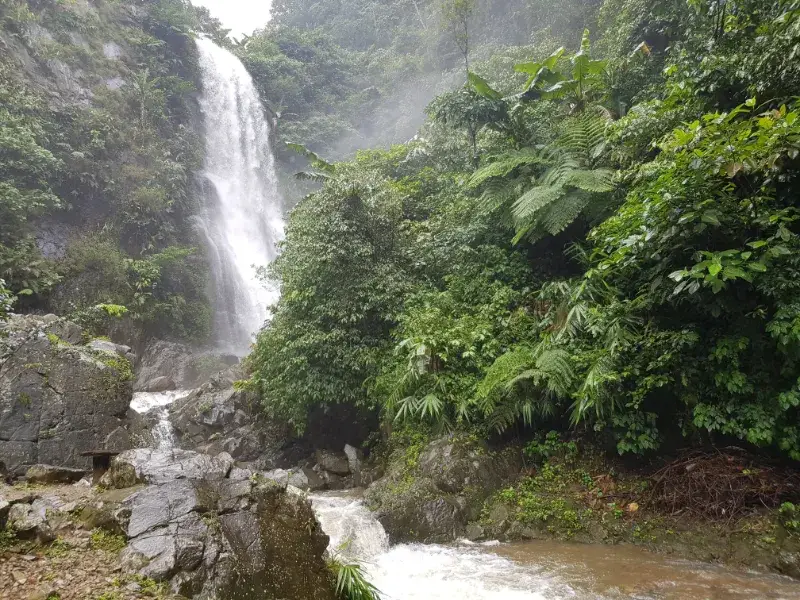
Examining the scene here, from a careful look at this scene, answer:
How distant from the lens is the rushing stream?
4242mm

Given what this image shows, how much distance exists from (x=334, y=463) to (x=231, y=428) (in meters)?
3.48

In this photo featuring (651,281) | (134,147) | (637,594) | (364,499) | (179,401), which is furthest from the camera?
(134,147)

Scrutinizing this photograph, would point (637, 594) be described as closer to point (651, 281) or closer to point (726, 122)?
point (651, 281)

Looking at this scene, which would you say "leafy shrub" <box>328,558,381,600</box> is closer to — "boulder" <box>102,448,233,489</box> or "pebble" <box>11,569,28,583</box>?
"boulder" <box>102,448,233,489</box>

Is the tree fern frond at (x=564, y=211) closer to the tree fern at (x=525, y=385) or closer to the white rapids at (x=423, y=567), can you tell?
the tree fern at (x=525, y=385)

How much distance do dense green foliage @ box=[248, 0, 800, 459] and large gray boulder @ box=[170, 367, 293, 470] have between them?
1122 mm

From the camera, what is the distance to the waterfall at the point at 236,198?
2091cm

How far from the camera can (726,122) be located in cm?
503

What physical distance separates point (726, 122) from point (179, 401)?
1320 cm

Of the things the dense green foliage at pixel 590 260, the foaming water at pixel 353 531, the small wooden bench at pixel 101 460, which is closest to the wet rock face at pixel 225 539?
the foaming water at pixel 353 531

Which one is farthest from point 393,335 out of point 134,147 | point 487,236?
point 134,147

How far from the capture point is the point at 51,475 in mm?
5770

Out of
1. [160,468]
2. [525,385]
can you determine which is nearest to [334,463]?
[525,385]

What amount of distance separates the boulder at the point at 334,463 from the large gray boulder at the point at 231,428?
1.30 meters
